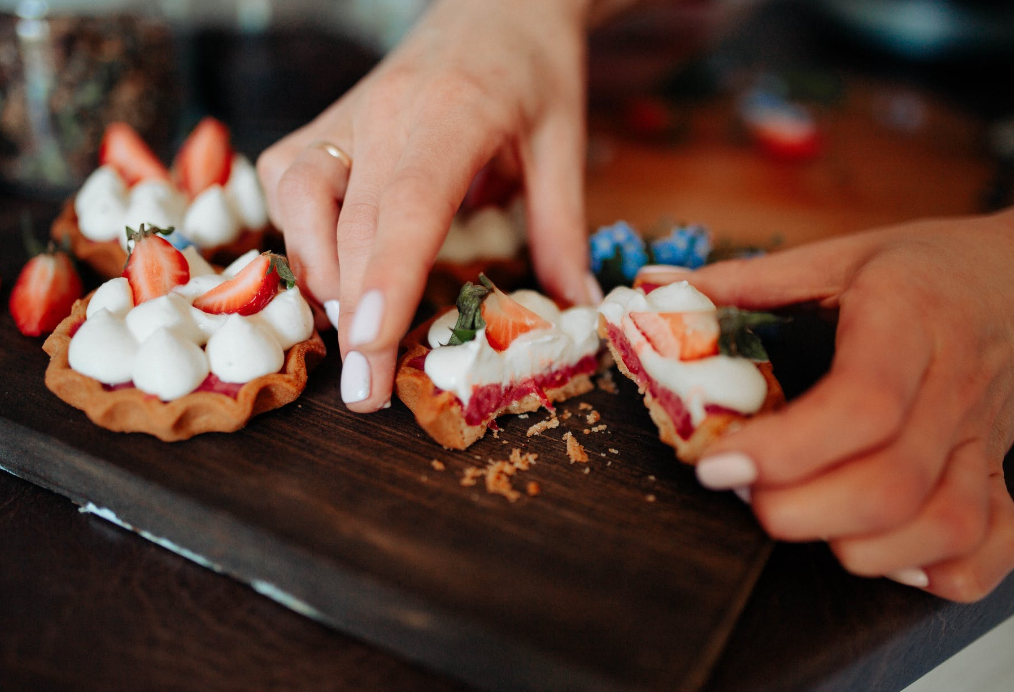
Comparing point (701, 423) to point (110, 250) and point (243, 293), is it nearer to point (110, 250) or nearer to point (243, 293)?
point (243, 293)

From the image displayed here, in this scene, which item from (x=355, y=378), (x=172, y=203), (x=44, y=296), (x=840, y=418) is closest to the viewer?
(x=840, y=418)

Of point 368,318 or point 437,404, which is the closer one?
point 368,318

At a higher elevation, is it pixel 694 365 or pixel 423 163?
pixel 423 163

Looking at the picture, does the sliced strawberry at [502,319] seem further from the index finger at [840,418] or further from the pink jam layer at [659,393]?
the index finger at [840,418]

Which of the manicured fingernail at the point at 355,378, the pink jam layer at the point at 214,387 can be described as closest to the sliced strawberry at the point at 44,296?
the pink jam layer at the point at 214,387

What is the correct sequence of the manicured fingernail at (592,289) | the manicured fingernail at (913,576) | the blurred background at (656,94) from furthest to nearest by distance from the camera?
1. the blurred background at (656,94)
2. the manicured fingernail at (592,289)
3. the manicured fingernail at (913,576)

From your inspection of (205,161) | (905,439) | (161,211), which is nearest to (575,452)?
(905,439)

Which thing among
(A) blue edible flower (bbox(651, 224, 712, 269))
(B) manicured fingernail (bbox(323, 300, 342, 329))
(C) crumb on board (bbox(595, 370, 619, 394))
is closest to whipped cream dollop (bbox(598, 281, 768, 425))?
(C) crumb on board (bbox(595, 370, 619, 394))

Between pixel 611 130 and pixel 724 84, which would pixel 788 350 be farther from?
pixel 724 84
